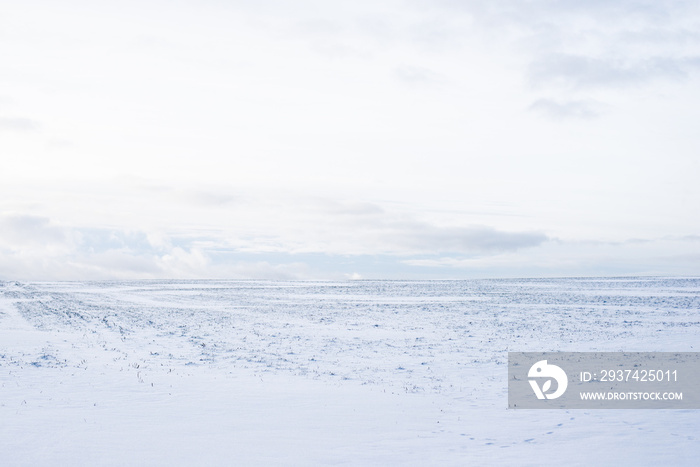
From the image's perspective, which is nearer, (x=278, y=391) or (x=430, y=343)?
(x=278, y=391)

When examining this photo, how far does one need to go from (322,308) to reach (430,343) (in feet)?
65.9

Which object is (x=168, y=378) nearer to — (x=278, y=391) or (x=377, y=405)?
(x=278, y=391)

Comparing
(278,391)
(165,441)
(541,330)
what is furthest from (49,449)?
(541,330)

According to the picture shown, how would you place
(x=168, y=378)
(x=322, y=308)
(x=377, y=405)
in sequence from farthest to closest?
1. (x=322, y=308)
2. (x=168, y=378)
3. (x=377, y=405)

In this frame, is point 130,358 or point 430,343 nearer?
Result: point 130,358

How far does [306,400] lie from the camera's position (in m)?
14.4

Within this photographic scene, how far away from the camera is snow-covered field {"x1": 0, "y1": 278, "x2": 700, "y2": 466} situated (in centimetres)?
1032

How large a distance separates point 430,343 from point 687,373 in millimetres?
9992

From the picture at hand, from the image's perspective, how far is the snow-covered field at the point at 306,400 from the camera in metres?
10.3

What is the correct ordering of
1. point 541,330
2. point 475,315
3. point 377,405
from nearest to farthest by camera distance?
point 377,405
point 541,330
point 475,315

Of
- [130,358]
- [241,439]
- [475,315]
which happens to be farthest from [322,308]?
[241,439]

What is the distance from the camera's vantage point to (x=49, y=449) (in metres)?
10.2

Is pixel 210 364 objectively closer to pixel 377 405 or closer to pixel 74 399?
pixel 74 399

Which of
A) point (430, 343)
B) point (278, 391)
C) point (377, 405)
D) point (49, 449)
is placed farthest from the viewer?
point (430, 343)
